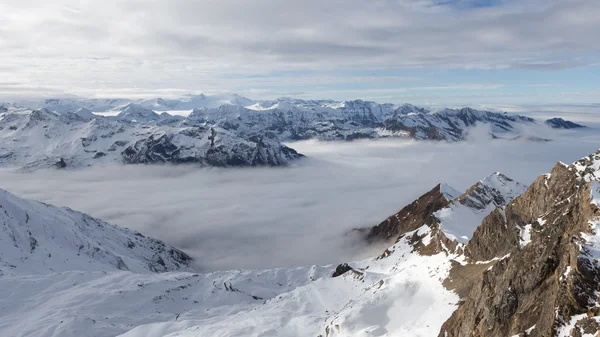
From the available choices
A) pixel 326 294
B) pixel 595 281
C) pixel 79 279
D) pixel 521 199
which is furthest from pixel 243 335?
pixel 79 279

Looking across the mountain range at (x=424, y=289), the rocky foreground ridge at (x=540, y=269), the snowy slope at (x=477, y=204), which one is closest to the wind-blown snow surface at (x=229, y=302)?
the mountain range at (x=424, y=289)

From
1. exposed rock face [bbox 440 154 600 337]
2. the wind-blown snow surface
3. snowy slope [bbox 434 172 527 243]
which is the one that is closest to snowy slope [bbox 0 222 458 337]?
the wind-blown snow surface

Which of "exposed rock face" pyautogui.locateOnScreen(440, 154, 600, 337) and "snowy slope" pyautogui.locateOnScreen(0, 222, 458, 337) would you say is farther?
"snowy slope" pyautogui.locateOnScreen(0, 222, 458, 337)

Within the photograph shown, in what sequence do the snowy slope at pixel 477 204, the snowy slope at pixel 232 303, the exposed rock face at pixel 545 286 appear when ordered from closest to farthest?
1. the exposed rock face at pixel 545 286
2. the snowy slope at pixel 232 303
3. the snowy slope at pixel 477 204

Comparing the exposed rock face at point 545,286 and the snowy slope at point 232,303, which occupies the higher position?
the exposed rock face at point 545,286

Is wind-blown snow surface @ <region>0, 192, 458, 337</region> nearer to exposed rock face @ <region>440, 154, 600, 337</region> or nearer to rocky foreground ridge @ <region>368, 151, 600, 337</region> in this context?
rocky foreground ridge @ <region>368, 151, 600, 337</region>

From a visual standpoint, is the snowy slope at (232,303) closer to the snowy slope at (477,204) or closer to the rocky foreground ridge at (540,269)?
the rocky foreground ridge at (540,269)
